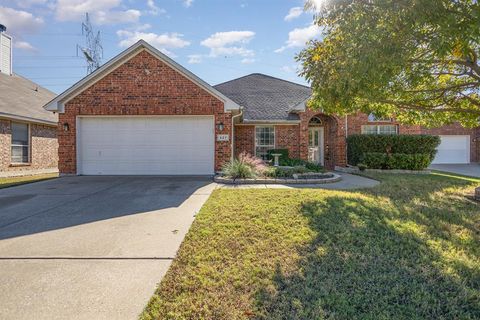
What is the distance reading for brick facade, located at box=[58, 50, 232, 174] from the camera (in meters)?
11.7

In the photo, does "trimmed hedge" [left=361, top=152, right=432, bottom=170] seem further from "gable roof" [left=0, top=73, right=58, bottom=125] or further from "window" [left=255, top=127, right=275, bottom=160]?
"gable roof" [left=0, top=73, right=58, bottom=125]

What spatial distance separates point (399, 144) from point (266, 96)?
7686 mm

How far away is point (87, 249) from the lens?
13.5ft

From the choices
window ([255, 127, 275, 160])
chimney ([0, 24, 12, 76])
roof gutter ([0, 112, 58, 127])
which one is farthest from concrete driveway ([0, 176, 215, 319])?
chimney ([0, 24, 12, 76])

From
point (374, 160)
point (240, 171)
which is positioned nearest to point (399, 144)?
point (374, 160)

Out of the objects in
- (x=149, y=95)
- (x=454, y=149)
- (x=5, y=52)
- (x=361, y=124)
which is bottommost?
(x=454, y=149)

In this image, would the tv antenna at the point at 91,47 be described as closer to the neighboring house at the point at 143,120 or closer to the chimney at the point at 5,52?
the chimney at the point at 5,52

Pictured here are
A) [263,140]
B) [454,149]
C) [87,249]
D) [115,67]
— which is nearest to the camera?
[87,249]

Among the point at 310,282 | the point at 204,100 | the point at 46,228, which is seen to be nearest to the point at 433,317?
the point at 310,282

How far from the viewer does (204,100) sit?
11719mm

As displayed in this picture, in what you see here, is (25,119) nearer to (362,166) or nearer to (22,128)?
(22,128)

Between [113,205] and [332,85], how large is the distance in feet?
19.0

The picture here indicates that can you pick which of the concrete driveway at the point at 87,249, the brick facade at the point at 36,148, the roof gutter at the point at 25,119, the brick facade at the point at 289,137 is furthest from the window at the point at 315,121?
the brick facade at the point at 36,148

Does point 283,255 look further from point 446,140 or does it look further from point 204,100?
point 446,140
